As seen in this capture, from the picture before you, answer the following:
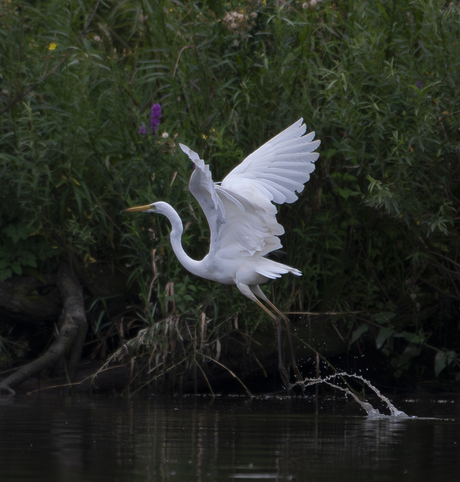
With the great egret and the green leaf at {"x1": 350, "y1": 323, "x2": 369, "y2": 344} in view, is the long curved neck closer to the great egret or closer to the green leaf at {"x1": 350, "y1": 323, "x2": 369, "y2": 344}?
the great egret

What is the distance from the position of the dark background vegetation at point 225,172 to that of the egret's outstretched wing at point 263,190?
336 mm

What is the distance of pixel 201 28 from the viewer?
5906 mm

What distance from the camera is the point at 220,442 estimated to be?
11.4ft

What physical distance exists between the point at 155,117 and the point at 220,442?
292 cm

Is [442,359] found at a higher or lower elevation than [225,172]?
lower

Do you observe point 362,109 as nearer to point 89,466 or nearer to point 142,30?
point 142,30

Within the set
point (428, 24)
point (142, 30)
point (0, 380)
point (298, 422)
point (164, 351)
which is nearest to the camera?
point (298, 422)

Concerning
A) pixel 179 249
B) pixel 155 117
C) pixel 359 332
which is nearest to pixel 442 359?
pixel 359 332

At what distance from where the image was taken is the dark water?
2.72m

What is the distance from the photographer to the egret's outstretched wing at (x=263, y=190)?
517 cm

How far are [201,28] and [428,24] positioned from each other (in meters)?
1.74

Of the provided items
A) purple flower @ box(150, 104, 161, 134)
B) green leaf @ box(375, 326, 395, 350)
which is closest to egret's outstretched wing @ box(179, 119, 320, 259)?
purple flower @ box(150, 104, 161, 134)

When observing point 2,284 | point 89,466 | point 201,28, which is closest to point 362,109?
point 201,28

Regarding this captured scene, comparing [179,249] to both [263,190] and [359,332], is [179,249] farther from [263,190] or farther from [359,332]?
[359,332]
